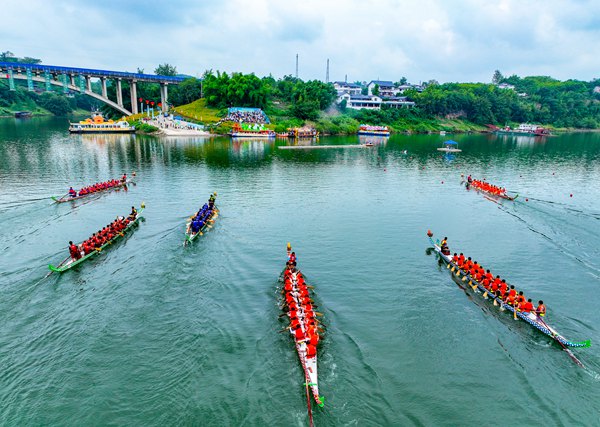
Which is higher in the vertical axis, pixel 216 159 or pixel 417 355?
pixel 216 159

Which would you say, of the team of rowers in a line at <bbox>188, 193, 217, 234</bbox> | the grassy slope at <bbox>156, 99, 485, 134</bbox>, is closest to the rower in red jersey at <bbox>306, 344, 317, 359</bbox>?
the team of rowers in a line at <bbox>188, 193, 217, 234</bbox>

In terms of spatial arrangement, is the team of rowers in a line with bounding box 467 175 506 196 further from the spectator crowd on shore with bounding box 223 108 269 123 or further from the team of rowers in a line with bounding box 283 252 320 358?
the spectator crowd on shore with bounding box 223 108 269 123

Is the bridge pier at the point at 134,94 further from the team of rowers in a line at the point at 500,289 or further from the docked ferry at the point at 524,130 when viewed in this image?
the docked ferry at the point at 524,130

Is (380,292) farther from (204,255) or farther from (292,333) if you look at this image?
(204,255)

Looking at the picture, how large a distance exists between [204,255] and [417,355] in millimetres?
20033

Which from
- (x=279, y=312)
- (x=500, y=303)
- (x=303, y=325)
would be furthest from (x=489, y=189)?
(x=303, y=325)

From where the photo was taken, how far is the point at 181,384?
1942 cm

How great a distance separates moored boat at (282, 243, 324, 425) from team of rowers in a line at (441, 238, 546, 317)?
1325 cm

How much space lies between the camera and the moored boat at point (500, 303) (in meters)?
22.6

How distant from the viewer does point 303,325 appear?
75.3 feet

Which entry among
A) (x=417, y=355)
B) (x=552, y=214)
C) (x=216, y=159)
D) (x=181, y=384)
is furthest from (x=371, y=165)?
(x=181, y=384)

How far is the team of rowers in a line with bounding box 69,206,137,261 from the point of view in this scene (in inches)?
1214

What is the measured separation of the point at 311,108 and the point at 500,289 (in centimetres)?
12638

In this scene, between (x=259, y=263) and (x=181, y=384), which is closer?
(x=181, y=384)
